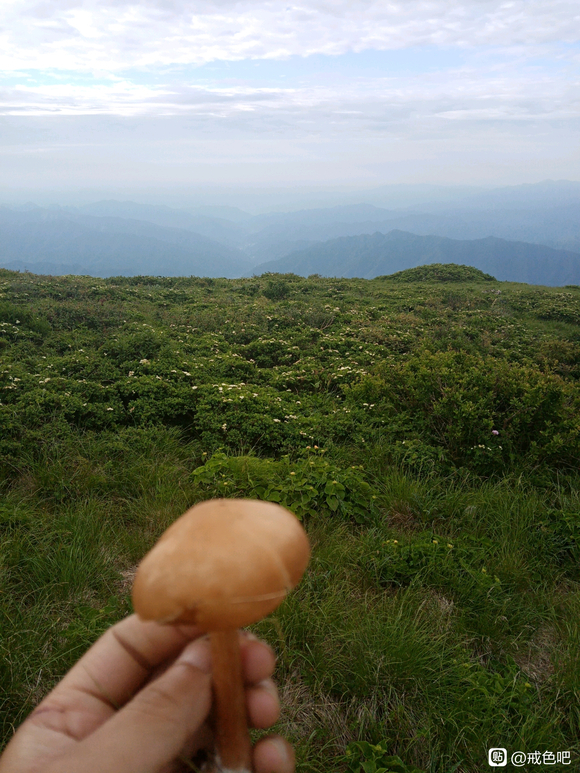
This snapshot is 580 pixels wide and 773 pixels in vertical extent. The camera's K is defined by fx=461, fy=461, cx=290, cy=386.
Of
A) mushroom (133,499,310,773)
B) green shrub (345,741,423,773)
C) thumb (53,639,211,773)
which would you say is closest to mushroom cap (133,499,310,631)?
mushroom (133,499,310,773)

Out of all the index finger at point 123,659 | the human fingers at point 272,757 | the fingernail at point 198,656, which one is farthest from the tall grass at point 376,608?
the fingernail at point 198,656

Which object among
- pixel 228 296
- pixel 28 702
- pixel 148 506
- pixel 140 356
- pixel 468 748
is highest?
pixel 228 296

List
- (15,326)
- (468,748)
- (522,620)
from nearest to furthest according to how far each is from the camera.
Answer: (468,748) → (522,620) → (15,326)

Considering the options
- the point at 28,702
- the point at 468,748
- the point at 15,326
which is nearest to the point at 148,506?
the point at 28,702

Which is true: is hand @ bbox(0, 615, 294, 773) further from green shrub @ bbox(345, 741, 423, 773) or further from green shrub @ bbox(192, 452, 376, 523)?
green shrub @ bbox(192, 452, 376, 523)

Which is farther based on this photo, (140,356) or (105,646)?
(140,356)

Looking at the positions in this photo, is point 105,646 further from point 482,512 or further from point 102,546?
point 482,512

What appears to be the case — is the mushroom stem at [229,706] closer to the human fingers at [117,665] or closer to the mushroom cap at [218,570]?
the mushroom cap at [218,570]
